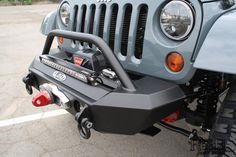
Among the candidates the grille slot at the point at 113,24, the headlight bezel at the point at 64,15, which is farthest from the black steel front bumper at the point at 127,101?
the headlight bezel at the point at 64,15

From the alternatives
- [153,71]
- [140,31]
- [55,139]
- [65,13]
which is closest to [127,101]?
[153,71]

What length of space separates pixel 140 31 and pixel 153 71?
30 centimetres

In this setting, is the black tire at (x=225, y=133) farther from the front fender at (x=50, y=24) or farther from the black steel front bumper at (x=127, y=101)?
the front fender at (x=50, y=24)

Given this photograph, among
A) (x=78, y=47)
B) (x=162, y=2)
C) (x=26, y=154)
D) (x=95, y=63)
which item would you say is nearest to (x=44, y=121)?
(x=26, y=154)

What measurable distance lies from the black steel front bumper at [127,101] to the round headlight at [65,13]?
0.86 metres

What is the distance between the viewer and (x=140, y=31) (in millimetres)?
2107

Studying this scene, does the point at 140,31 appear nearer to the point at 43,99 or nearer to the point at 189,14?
the point at 189,14

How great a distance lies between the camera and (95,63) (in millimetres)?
2096

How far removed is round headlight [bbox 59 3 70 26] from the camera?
2.82 metres

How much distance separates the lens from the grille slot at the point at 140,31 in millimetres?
2066

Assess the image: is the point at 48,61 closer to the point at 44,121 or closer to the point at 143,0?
the point at 143,0

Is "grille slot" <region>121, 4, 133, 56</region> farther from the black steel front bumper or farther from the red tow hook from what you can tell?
the red tow hook

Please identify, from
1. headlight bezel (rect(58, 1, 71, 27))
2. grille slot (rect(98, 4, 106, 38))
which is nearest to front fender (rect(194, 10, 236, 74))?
grille slot (rect(98, 4, 106, 38))

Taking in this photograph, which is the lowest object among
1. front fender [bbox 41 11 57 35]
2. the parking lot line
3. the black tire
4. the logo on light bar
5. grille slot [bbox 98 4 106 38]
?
the parking lot line
